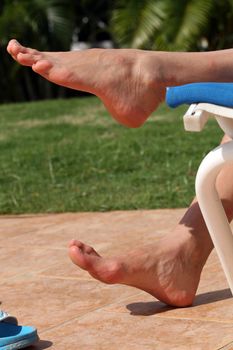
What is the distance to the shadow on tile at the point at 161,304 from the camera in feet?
9.63

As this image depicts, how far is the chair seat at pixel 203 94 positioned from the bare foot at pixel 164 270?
28.3 inches

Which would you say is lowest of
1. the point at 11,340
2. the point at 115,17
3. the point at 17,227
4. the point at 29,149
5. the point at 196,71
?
the point at 115,17

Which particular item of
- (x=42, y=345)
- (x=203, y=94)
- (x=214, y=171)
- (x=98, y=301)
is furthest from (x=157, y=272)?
(x=203, y=94)

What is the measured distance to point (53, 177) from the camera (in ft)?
18.7

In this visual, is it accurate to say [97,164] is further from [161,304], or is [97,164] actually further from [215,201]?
[215,201]

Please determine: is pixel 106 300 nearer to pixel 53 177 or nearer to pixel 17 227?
pixel 17 227

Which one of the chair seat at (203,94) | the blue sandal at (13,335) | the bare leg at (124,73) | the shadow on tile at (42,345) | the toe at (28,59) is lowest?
the shadow on tile at (42,345)

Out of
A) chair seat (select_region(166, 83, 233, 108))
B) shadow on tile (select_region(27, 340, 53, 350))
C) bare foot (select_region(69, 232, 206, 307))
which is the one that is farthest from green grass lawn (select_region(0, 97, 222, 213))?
chair seat (select_region(166, 83, 233, 108))

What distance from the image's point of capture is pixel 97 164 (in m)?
5.98

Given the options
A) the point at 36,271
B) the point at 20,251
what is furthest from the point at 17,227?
the point at 36,271

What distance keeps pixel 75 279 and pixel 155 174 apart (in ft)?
7.26

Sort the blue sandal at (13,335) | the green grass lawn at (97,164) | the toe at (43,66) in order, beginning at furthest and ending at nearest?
the green grass lawn at (97,164) → the toe at (43,66) → the blue sandal at (13,335)

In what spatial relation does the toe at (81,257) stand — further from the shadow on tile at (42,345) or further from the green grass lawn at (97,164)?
the green grass lawn at (97,164)

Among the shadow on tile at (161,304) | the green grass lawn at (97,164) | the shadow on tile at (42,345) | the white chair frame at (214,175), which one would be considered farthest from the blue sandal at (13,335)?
the green grass lawn at (97,164)
